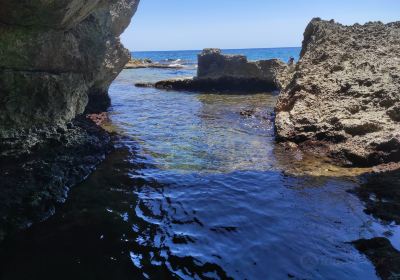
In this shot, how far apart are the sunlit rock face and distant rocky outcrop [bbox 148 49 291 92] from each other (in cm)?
1985

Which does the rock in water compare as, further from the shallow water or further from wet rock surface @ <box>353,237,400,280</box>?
wet rock surface @ <box>353,237,400,280</box>

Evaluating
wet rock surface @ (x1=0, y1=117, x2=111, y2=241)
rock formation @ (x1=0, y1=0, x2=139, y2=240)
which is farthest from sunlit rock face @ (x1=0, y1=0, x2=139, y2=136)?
wet rock surface @ (x1=0, y1=117, x2=111, y2=241)

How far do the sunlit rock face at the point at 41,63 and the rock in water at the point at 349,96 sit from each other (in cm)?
770

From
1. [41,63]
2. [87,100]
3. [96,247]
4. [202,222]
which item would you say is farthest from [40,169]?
[87,100]

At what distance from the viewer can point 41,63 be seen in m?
10.6

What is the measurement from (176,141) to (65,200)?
20.9 ft

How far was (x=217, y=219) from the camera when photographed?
8.28 m

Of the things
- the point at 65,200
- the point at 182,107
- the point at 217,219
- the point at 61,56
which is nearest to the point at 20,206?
the point at 65,200

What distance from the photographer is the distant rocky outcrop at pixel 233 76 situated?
3244cm

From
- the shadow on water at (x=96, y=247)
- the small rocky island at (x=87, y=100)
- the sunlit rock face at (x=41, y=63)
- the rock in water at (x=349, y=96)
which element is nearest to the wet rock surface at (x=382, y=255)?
the small rocky island at (x=87, y=100)

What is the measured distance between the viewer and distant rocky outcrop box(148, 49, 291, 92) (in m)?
32.4

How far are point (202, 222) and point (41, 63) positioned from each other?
20.8 ft

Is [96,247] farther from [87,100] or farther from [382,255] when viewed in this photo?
[87,100]

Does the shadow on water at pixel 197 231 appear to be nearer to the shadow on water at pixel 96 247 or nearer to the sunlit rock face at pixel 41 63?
the shadow on water at pixel 96 247
